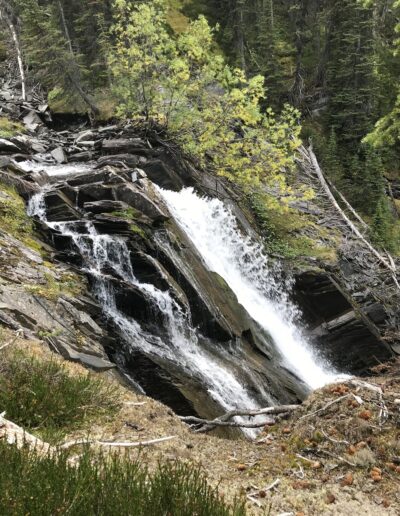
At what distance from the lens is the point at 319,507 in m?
4.24

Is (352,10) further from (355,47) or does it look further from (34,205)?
(34,205)

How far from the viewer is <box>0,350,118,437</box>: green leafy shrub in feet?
16.4

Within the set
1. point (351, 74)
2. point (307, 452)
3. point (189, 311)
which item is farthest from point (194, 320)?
point (351, 74)

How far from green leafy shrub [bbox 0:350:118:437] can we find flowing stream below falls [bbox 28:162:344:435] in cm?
496

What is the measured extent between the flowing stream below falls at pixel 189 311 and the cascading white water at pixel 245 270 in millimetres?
51

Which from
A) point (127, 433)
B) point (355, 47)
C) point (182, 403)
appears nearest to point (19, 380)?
point (127, 433)

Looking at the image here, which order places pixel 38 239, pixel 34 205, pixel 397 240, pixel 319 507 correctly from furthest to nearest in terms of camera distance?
pixel 397 240
pixel 34 205
pixel 38 239
pixel 319 507

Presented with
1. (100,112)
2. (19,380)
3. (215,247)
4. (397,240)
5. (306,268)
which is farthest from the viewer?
(100,112)

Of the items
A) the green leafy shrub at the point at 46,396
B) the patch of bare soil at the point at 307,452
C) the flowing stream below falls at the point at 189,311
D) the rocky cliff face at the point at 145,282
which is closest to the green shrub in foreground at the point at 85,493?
the patch of bare soil at the point at 307,452

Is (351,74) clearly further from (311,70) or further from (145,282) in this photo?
(145,282)

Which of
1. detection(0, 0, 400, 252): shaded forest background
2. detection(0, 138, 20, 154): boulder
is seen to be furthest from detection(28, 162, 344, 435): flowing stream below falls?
detection(0, 0, 400, 252): shaded forest background

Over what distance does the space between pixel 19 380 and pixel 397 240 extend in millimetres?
26931

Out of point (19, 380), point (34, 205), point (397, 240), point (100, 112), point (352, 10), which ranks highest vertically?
point (352, 10)

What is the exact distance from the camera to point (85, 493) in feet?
9.48
